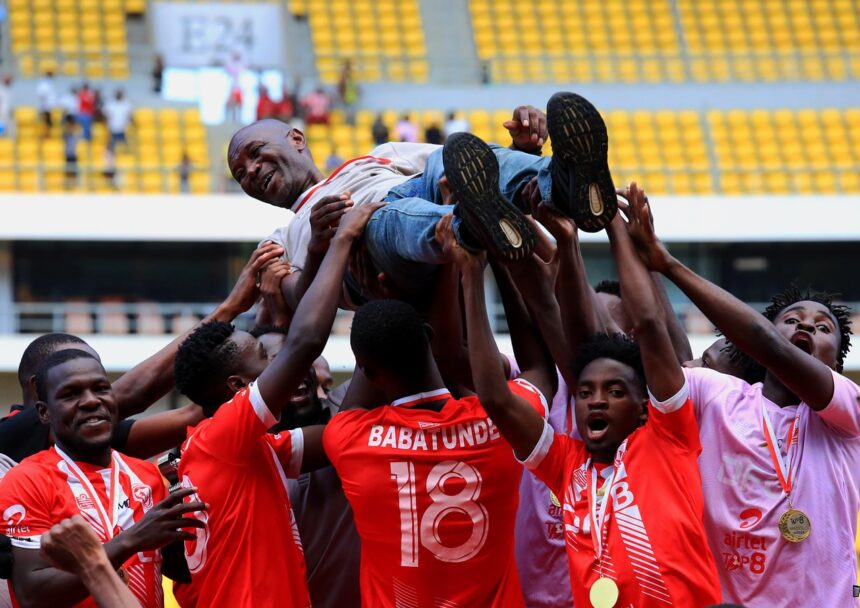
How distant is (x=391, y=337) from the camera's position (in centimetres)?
443

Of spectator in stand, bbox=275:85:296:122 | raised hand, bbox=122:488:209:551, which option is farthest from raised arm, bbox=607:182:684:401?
spectator in stand, bbox=275:85:296:122

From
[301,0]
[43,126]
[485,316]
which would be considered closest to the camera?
[485,316]

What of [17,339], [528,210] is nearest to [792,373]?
[528,210]

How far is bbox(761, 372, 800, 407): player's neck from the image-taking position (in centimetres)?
479

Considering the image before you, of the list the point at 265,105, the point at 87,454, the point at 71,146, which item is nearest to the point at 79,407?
the point at 87,454

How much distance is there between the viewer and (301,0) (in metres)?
24.1

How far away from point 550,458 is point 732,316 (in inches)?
30.0

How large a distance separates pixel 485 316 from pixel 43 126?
1707cm

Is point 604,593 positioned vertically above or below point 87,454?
below

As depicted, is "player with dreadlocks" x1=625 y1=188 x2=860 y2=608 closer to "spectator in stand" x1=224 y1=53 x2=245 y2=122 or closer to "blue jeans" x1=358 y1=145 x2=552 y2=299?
"blue jeans" x1=358 y1=145 x2=552 y2=299

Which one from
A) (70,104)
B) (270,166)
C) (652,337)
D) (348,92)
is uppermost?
(348,92)

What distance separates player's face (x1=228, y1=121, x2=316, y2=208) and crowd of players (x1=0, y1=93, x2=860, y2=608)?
739 millimetres

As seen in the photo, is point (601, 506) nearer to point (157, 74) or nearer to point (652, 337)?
point (652, 337)

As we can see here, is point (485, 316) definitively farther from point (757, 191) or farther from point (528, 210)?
point (757, 191)
